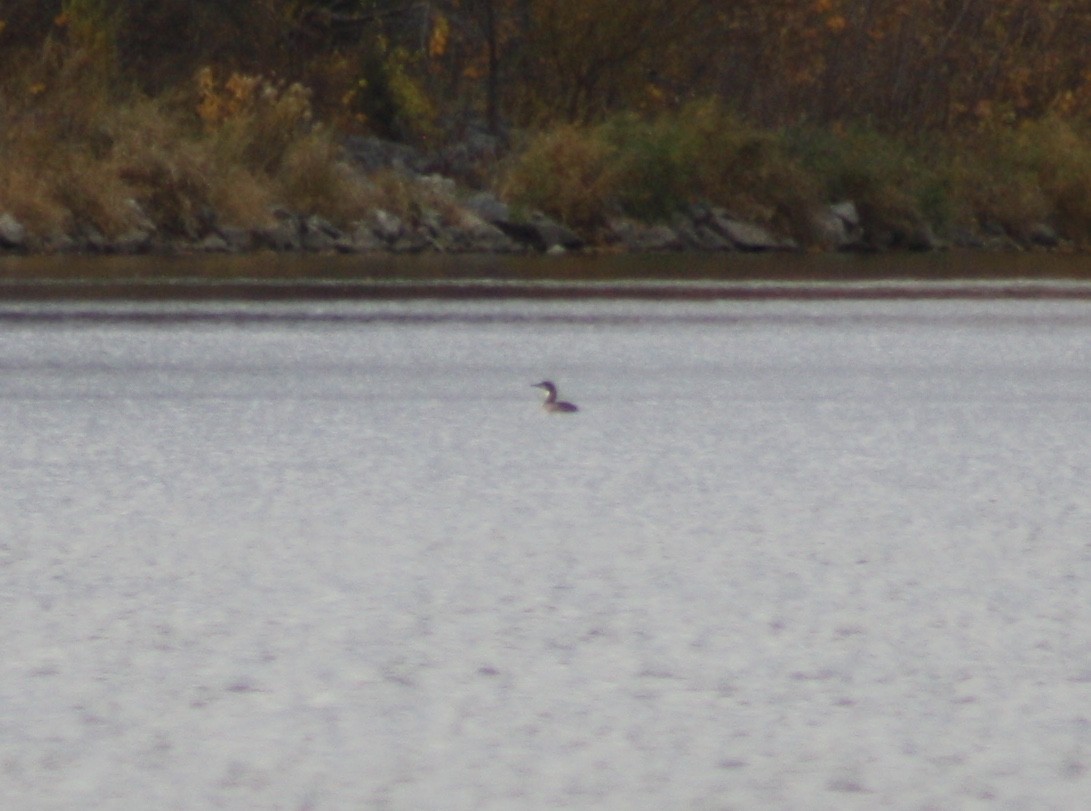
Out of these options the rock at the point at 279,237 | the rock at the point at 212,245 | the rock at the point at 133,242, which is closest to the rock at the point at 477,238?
the rock at the point at 279,237

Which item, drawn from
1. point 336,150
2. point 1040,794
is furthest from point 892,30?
point 1040,794

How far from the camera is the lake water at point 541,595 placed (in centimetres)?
511

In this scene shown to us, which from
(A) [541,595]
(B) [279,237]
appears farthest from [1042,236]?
(A) [541,595]

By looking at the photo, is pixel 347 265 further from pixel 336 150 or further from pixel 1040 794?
pixel 1040 794

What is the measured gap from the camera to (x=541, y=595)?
23.1ft

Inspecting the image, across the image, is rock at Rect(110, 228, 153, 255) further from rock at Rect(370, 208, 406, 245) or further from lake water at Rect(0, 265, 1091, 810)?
lake water at Rect(0, 265, 1091, 810)

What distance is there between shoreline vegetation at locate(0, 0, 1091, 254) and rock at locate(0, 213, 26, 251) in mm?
40

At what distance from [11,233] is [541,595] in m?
26.8

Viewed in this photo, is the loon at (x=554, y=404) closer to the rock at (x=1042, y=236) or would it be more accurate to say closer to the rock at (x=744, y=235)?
the rock at (x=744, y=235)

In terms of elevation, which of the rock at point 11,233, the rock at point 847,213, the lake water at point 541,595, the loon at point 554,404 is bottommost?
the rock at point 11,233

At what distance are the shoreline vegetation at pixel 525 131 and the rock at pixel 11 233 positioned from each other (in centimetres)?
4

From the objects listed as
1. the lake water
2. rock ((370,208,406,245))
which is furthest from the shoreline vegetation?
the lake water

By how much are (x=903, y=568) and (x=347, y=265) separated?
23871mm

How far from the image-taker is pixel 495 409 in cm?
1339
